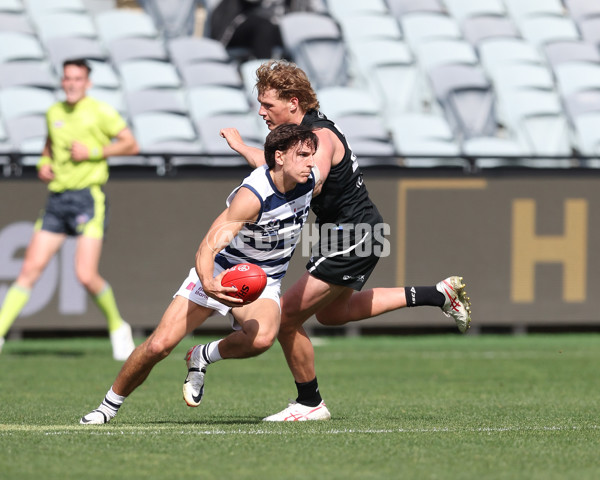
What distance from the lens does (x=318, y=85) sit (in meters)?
15.7

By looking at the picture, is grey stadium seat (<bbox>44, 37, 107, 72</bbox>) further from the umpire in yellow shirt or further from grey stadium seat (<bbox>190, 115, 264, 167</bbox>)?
the umpire in yellow shirt

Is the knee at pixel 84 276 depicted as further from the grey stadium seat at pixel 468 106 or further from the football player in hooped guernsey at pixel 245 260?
the grey stadium seat at pixel 468 106

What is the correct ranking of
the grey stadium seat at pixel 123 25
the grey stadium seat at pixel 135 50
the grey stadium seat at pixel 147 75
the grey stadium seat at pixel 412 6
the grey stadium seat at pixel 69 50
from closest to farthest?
the grey stadium seat at pixel 147 75 → the grey stadium seat at pixel 69 50 → the grey stadium seat at pixel 135 50 → the grey stadium seat at pixel 123 25 → the grey stadium seat at pixel 412 6

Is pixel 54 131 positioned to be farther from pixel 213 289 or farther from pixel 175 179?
pixel 213 289

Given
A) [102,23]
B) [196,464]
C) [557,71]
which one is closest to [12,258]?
[102,23]

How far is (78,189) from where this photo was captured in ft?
33.1

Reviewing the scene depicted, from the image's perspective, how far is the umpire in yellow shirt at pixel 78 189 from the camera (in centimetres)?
995

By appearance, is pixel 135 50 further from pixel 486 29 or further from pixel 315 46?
pixel 486 29

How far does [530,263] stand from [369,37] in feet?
17.6

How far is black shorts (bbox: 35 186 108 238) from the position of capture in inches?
395

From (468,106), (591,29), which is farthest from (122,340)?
(591,29)

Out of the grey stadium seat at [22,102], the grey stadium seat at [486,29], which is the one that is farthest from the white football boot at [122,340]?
the grey stadium seat at [486,29]

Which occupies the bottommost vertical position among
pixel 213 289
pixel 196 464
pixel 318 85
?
pixel 196 464

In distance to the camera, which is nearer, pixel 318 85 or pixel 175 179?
pixel 175 179
